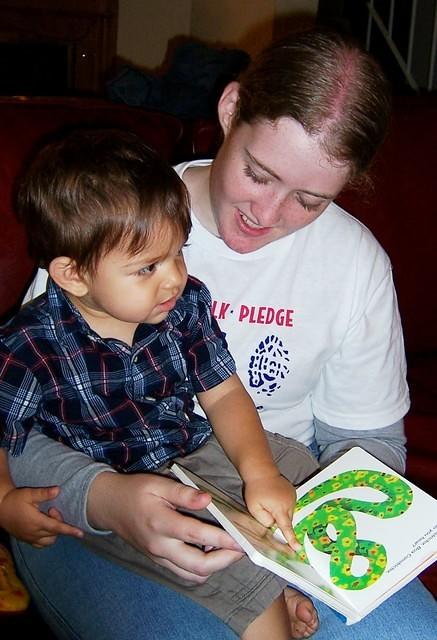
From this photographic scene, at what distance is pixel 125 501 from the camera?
3.37ft

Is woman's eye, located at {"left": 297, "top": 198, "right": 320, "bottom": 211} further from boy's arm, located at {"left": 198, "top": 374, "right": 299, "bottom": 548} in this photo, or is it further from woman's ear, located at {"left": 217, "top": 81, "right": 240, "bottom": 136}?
boy's arm, located at {"left": 198, "top": 374, "right": 299, "bottom": 548}

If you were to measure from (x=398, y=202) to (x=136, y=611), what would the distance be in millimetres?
1064

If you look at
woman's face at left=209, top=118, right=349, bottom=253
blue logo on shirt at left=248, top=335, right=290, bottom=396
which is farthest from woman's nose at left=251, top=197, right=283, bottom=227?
blue logo on shirt at left=248, top=335, right=290, bottom=396

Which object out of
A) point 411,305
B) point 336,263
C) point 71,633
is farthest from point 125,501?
point 411,305

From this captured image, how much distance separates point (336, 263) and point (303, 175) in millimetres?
213

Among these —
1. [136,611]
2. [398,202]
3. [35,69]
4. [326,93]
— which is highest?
[326,93]

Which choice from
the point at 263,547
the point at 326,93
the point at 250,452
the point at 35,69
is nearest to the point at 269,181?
the point at 326,93

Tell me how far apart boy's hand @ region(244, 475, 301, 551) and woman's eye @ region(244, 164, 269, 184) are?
1.25 feet

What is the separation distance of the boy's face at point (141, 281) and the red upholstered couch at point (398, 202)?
348mm

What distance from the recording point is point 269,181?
1125 mm

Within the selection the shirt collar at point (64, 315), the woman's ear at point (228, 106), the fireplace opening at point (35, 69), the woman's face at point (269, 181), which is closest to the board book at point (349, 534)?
the shirt collar at point (64, 315)

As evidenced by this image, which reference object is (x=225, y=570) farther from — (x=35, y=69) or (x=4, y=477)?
(x=35, y=69)

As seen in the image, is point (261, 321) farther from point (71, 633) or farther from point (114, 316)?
point (71, 633)

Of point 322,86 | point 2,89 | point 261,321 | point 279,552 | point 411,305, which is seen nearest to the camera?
point 279,552
